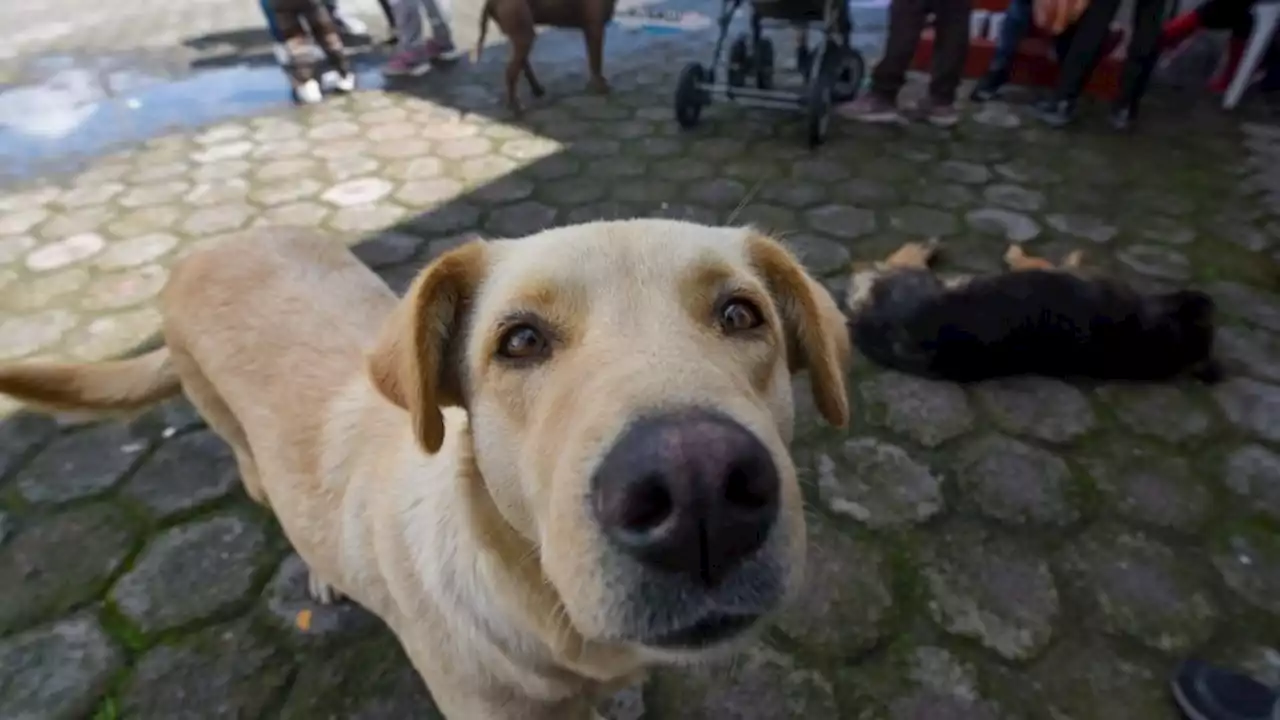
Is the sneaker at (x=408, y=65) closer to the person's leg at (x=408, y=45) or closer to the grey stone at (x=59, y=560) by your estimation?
the person's leg at (x=408, y=45)

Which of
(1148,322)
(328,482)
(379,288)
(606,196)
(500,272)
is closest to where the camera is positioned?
(500,272)

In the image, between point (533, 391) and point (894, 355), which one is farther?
point (894, 355)

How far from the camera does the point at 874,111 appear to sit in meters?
7.12

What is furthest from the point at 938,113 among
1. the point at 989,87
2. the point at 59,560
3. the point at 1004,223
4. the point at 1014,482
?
the point at 59,560

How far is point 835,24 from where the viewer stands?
6.55 m

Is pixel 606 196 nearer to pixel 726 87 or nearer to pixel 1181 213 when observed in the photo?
pixel 726 87

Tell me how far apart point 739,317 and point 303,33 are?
8579 mm

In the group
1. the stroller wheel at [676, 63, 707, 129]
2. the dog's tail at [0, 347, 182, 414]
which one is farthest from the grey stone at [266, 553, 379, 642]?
the stroller wheel at [676, 63, 707, 129]

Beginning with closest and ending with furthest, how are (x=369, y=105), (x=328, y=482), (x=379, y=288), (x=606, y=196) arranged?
(x=328, y=482), (x=379, y=288), (x=606, y=196), (x=369, y=105)

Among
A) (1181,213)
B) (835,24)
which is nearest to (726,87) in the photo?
(835,24)

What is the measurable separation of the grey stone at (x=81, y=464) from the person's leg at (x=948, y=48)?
7174 millimetres

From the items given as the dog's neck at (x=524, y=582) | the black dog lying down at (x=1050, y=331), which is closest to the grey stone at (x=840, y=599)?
the dog's neck at (x=524, y=582)

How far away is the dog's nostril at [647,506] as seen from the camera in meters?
1.16

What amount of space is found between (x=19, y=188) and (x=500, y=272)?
7241 mm
